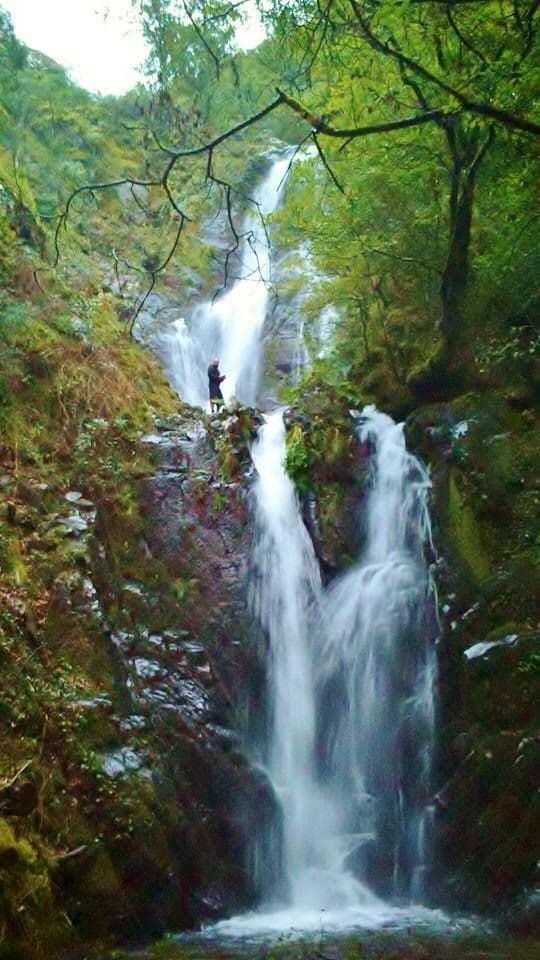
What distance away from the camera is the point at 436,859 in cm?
627

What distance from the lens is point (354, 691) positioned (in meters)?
7.68

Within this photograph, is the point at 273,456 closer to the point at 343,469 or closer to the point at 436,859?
the point at 343,469

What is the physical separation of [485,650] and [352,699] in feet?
5.35

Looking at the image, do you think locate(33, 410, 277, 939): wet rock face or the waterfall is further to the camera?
the waterfall

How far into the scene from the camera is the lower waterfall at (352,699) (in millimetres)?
6379

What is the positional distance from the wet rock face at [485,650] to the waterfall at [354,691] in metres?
Answer: 0.30

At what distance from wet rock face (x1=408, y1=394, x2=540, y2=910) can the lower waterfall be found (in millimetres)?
294

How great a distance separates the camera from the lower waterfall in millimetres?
6379

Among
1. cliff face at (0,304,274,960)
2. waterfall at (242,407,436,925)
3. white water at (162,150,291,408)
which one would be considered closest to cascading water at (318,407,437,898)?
waterfall at (242,407,436,925)

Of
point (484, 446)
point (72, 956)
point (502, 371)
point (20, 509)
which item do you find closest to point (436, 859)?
point (72, 956)

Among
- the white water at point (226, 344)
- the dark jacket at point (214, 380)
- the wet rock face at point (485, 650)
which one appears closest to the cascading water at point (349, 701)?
the wet rock face at point (485, 650)

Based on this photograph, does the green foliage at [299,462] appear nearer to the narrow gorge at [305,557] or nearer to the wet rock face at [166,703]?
the narrow gorge at [305,557]

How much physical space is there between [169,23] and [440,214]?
546cm

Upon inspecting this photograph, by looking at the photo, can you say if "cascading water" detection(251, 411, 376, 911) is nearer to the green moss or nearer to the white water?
the green moss
